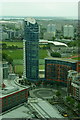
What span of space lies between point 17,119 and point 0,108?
412 millimetres

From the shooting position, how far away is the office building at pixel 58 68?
486cm

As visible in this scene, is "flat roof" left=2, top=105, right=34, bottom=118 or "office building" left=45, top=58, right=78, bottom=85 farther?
"office building" left=45, top=58, right=78, bottom=85

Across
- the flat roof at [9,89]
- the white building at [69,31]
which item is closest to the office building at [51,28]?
the white building at [69,31]

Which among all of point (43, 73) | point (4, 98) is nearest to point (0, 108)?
point (4, 98)

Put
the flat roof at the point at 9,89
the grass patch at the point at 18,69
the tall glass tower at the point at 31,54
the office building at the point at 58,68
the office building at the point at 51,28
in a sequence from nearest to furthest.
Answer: the flat roof at the point at 9,89 → the office building at the point at 58,68 → the tall glass tower at the point at 31,54 → the grass patch at the point at 18,69 → the office building at the point at 51,28

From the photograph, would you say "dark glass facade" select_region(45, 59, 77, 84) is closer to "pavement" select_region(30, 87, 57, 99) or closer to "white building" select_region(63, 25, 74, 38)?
"pavement" select_region(30, 87, 57, 99)

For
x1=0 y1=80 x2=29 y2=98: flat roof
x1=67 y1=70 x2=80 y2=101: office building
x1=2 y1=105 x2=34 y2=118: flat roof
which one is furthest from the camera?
x1=67 y1=70 x2=80 y2=101: office building

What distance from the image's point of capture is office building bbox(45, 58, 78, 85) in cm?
486

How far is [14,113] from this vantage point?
2938mm

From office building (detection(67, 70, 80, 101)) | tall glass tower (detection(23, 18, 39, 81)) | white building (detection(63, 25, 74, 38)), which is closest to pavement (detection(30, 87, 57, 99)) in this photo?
office building (detection(67, 70, 80, 101))

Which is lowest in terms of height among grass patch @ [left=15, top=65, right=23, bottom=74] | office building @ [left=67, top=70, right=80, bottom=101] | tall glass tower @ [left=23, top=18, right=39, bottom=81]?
office building @ [left=67, top=70, right=80, bottom=101]

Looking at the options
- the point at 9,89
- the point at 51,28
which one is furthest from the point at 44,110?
the point at 51,28

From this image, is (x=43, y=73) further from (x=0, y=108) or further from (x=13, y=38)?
(x=13, y=38)

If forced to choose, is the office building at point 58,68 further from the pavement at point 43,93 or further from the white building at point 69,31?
the white building at point 69,31
